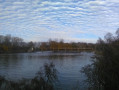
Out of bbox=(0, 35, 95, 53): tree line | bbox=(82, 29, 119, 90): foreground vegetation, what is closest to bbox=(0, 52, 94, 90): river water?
bbox=(82, 29, 119, 90): foreground vegetation

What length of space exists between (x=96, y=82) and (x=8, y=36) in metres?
137

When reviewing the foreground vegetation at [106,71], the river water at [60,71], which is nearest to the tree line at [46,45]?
the river water at [60,71]

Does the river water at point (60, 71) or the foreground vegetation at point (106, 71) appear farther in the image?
the river water at point (60, 71)

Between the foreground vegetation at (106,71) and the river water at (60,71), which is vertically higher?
the foreground vegetation at (106,71)

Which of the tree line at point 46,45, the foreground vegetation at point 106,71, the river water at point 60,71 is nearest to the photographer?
the foreground vegetation at point 106,71

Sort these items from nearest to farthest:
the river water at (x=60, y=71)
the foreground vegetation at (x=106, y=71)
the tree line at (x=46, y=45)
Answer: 1. the foreground vegetation at (x=106, y=71)
2. the river water at (x=60, y=71)
3. the tree line at (x=46, y=45)

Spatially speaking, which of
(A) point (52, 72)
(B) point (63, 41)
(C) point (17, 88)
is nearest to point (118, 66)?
(A) point (52, 72)

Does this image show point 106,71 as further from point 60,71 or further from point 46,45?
point 46,45

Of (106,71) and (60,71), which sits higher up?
(106,71)

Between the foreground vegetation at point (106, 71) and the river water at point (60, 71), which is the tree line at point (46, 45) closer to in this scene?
the river water at point (60, 71)

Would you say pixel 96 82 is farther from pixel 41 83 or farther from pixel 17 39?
pixel 17 39

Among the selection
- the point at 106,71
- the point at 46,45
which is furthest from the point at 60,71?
the point at 46,45

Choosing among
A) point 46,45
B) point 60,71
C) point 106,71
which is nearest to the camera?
point 106,71

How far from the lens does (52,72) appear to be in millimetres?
13672
